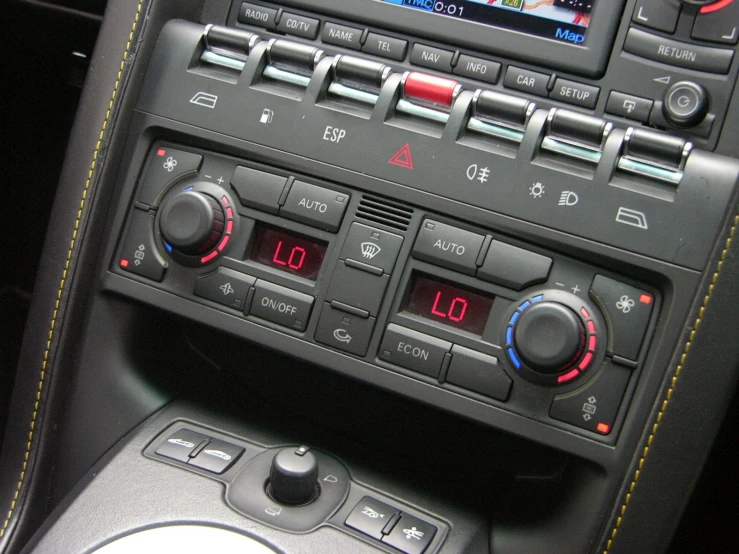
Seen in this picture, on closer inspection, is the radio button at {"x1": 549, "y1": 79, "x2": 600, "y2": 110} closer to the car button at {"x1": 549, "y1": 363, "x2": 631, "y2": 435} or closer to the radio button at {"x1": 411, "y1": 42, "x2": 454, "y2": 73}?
the radio button at {"x1": 411, "y1": 42, "x2": 454, "y2": 73}

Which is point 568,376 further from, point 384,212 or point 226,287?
point 226,287

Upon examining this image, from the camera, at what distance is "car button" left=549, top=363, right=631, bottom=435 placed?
2.78 ft

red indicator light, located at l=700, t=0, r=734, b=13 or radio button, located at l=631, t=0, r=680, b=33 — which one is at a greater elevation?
red indicator light, located at l=700, t=0, r=734, b=13

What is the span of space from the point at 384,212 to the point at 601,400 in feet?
1.16

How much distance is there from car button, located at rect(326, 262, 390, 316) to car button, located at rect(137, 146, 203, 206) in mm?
267

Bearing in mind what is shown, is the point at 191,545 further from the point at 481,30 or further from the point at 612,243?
the point at 481,30

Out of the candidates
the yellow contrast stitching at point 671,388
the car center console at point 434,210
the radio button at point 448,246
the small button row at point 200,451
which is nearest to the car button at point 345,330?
the car center console at point 434,210

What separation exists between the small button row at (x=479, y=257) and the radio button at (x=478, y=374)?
10cm

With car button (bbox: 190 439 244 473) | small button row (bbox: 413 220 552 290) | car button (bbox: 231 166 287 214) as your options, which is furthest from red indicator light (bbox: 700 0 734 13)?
car button (bbox: 190 439 244 473)

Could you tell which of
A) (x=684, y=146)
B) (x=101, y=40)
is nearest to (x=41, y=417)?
(x=101, y=40)

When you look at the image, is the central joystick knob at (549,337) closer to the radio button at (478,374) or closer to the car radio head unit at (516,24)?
the radio button at (478,374)

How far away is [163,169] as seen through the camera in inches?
40.5

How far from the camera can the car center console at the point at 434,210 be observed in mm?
845

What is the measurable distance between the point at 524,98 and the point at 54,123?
1.16m
